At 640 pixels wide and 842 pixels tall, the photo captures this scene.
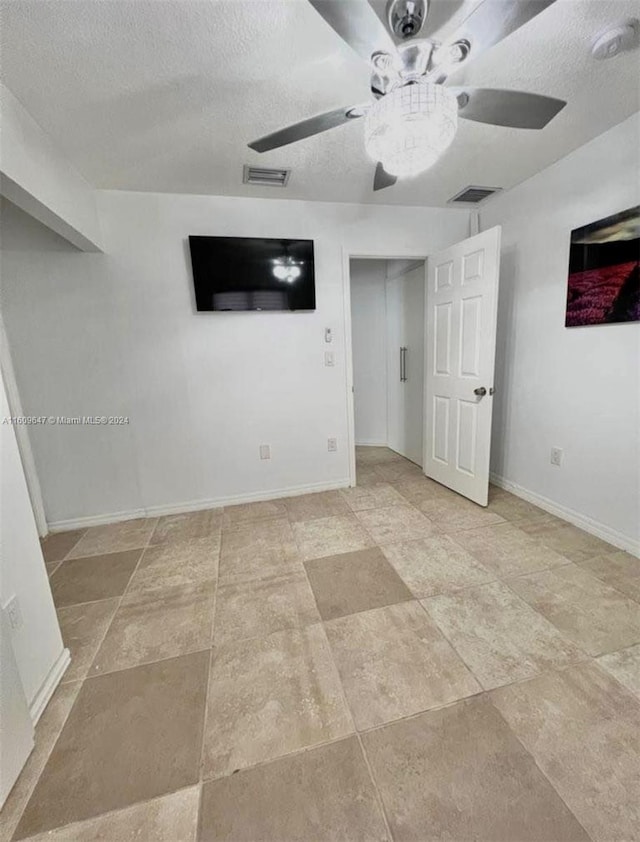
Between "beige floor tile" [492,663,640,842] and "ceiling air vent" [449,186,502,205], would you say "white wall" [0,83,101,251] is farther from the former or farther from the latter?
"beige floor tile" [492,663,640,842]

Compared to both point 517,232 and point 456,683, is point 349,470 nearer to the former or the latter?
point 456,683

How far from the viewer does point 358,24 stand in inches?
36.5

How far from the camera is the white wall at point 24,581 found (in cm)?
117

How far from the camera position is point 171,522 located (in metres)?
2.59

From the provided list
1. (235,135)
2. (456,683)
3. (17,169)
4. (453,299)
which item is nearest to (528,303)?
(453,299)

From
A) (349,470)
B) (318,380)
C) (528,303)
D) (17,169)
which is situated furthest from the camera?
(349,470)

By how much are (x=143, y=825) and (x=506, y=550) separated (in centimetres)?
199

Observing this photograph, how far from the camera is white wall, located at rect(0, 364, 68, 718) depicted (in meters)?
1.17

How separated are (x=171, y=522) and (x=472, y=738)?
2.24 metres

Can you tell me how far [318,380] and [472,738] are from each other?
7.50 ft

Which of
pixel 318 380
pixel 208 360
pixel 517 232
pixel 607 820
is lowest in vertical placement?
pixel 607 820

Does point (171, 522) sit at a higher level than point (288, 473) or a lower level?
lower

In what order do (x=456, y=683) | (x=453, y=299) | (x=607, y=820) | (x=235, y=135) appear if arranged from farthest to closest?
1. (x=453, y=299)
2. (x=235, y=135)
3. (x=456, y=683)
4. (x=607, y=820)

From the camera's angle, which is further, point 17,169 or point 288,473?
point 288,473
